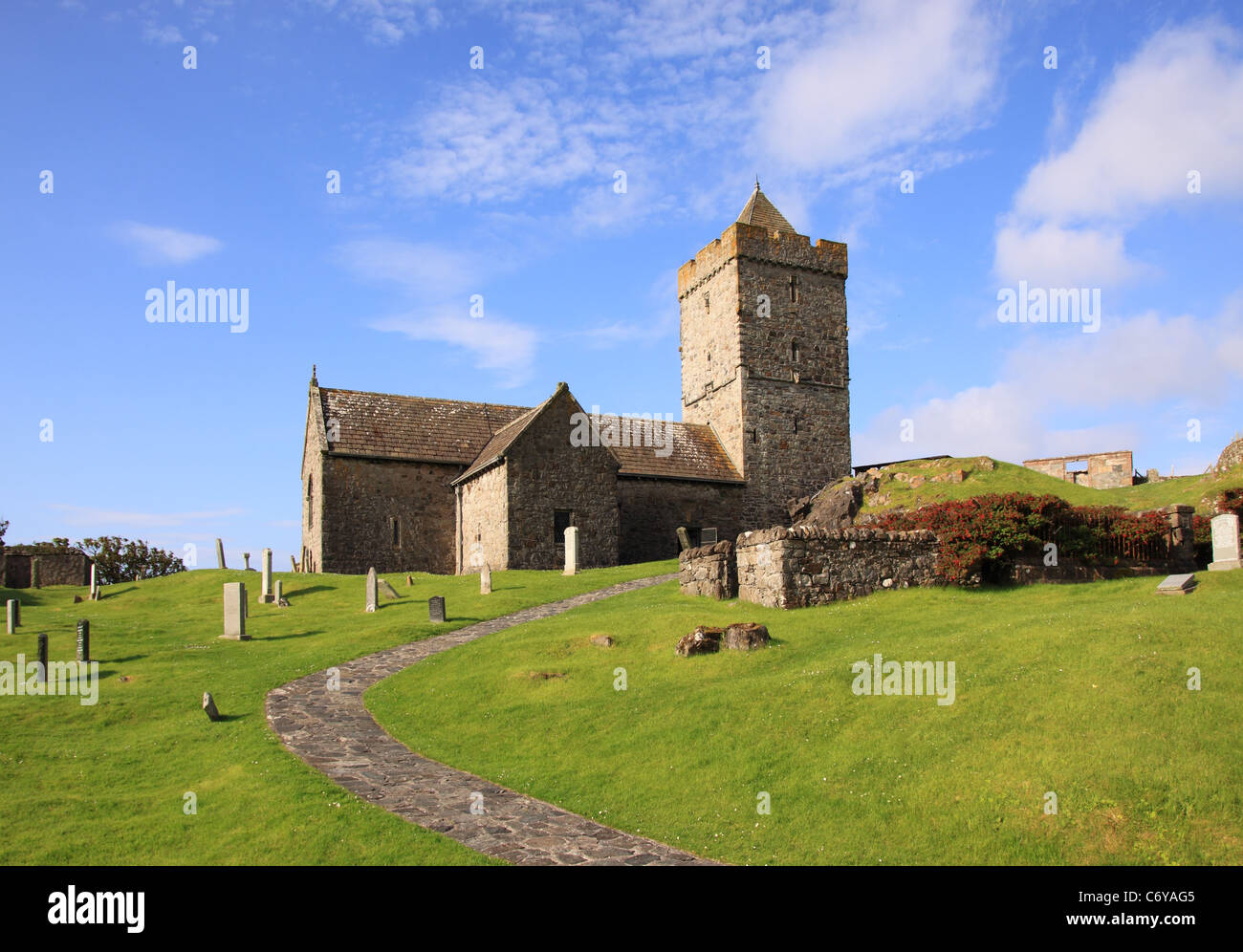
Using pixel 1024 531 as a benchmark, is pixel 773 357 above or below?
above

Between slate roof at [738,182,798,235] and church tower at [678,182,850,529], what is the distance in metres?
0.07

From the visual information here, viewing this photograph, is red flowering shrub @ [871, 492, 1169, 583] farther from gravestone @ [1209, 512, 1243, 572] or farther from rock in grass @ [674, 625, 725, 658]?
rock in grass @ [674, 625, 725, 658]

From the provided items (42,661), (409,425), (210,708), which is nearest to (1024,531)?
(210,708)

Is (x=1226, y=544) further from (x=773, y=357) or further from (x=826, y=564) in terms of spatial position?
(x=773, y=357)

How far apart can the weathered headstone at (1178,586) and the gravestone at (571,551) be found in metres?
17.9

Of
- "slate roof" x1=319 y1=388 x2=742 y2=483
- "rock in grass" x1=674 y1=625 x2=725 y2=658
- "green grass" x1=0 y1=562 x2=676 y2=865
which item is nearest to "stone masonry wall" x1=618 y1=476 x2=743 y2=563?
"slate roof" x1=319 y1=388 x2=742 y2=483

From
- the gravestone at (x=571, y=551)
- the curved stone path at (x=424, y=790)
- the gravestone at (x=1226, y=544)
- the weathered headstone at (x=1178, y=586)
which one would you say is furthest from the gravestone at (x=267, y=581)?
the gravestone at (x=1226, y=544)

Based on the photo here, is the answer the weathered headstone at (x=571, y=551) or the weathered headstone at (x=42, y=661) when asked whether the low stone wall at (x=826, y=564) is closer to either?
the weathered headstone at (x=571, y=551)

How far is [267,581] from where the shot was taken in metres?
30.8

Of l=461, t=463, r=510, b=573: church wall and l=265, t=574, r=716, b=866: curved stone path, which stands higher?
l=461, t=463, r=510, b=573: church wall

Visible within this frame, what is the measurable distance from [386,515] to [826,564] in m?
23.1

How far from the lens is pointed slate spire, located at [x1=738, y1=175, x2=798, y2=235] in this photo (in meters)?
46.4
